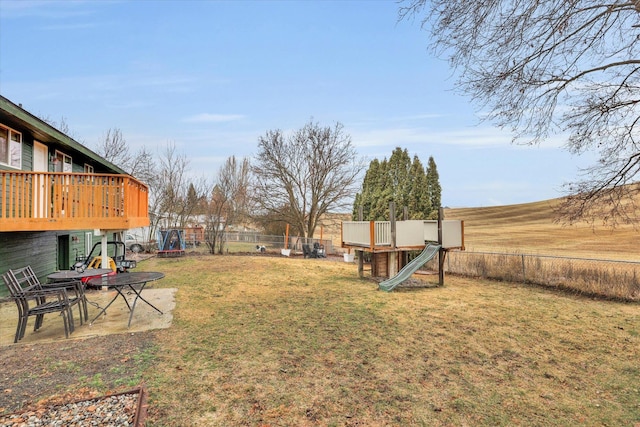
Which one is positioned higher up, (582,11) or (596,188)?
(582,11)

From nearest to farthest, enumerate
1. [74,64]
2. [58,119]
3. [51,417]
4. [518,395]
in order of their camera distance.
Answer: [51,417], [518,395], [74,64], [58,119]

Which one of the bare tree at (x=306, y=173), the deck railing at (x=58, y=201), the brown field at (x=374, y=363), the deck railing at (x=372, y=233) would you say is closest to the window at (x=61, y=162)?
the deck railing at (x=58, y=201)

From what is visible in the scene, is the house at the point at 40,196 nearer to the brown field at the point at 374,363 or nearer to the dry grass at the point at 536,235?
the brown field at the point at 374,363

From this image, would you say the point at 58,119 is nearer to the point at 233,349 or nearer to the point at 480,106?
the point at 233,349

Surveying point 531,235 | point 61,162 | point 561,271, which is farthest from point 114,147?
point 531,235

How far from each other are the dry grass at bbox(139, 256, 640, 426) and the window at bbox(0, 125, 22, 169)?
16.2ft

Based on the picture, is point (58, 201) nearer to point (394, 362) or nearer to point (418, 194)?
point (394, 362)

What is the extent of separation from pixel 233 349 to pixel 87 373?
1562 mm

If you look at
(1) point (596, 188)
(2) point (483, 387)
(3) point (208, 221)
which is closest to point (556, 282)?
(1) point (596, 188)

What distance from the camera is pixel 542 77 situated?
4176mm

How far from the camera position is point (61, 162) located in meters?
10.3

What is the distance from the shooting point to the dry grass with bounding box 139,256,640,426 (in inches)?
112

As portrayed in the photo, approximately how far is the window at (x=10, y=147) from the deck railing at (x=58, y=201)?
29.4 inches

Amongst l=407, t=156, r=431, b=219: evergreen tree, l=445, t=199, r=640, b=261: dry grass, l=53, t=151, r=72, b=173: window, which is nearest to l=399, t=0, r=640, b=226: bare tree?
l=445, t=199, r=640, b=261: dry grass
